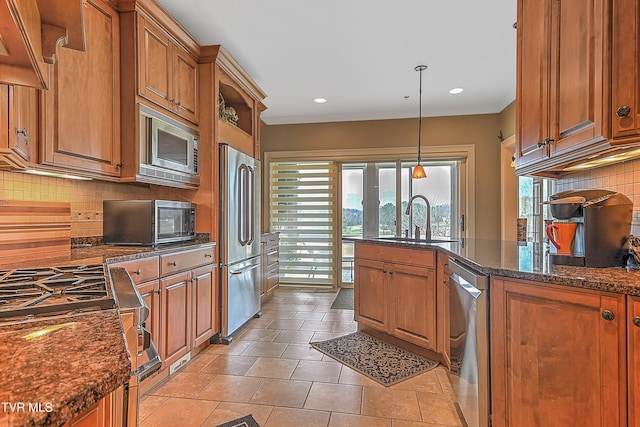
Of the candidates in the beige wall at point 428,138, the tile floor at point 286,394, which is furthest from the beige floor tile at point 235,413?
the beige wall at point 428,138

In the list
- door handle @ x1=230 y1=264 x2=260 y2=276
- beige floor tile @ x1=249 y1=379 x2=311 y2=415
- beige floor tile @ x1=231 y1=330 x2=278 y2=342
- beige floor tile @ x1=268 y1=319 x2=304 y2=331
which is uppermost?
door handle @ x1=230 y1=264 x2=260 y2=276

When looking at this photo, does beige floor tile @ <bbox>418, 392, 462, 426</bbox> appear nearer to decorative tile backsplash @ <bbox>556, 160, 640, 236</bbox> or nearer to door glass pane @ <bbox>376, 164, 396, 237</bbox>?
decorative tile backsplash @ <bbox>556, 160, 640, 236</bbox>

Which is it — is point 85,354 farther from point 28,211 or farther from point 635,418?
point 28,211

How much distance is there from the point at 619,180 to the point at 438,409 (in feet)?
5.47

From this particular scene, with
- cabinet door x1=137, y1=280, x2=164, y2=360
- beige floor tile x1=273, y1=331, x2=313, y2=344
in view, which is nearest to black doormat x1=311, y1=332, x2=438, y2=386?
beige floor tile x1=273, y1=331, x2=313, y2=344

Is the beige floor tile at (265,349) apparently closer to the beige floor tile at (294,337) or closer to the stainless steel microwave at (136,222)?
the beige floor tile at (294,337)

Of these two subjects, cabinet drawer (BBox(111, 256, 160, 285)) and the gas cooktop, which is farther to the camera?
cabinet drawer (BBox(111, 256, 160, 285))

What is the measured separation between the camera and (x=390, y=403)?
207cm

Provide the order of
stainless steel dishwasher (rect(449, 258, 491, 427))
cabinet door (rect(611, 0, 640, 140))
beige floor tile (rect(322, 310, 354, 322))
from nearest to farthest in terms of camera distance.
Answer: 1. cabinet door (rect(611, 0, 640, 140))
2. stainless steel dishwasher (rect(449, 258, 491, 427))
3. beige floor tile (rect(322, 310, 354, 322))

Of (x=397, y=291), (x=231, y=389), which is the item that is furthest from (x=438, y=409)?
(x=231, y=389)

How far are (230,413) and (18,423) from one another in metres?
1.81

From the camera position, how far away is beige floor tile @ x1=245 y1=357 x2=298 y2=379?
2436mm

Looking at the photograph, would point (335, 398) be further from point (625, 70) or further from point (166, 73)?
point (166, 73)

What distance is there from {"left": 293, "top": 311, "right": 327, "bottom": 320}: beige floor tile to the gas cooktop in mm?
2599
